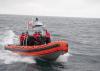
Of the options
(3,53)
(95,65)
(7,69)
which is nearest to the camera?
(7,69)

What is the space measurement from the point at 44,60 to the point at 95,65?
13.4ft

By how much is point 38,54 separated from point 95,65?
4530mm

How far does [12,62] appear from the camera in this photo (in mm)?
22562

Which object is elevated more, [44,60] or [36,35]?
[36,35]

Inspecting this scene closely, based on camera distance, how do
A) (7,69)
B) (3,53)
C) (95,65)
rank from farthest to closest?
(3,53) < (95,65) < (7,69)

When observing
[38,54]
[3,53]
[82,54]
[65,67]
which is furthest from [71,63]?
[3,53]

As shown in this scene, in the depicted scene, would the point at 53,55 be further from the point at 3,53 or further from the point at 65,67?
the point at 3,53

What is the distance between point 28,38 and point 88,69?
571 centimetres

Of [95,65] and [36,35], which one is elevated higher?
[36,35]

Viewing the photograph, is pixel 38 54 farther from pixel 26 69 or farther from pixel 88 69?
pixel 88 69

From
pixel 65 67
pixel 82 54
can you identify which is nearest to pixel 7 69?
pixel 65 67

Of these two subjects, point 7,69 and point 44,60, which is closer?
point 7,69

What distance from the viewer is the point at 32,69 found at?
20.3 metres

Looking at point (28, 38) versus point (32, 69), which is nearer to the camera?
point (32, 69)
